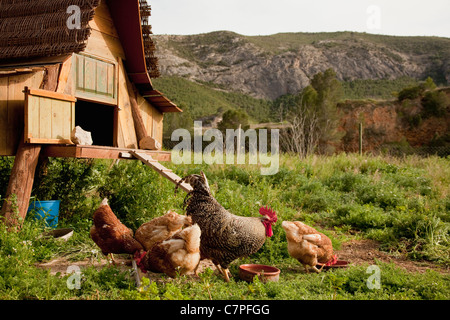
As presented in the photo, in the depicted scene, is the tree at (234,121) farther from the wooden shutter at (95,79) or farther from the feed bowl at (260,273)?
the feed bowl at (260,273)

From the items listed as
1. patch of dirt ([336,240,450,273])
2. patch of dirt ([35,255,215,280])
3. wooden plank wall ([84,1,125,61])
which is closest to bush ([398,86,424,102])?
patch of dirt ([336,240,450,273])

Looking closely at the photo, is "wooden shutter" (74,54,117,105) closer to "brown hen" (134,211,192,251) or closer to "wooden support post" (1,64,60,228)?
"wooden support post" (1,64,60,228)

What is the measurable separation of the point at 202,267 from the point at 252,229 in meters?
1.11

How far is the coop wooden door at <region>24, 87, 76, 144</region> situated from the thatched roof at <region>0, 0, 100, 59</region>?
0.71 meters

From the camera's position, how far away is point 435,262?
5.35 m

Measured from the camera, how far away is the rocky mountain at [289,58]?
186 feet

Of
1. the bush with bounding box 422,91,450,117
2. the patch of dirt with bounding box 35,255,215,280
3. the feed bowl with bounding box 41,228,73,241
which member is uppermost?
the bush with bounding box 422,91,450,117

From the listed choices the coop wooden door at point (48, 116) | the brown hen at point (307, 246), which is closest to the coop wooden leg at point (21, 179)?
the coop wooden door at point (48, 116)

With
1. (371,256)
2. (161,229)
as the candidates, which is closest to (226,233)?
(161,229)

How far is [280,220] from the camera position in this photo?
6582mm

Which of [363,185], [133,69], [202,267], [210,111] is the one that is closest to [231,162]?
[363,185]

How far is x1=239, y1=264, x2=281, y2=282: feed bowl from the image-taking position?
429 centimetres

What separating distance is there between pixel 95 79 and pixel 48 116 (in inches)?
53.8
